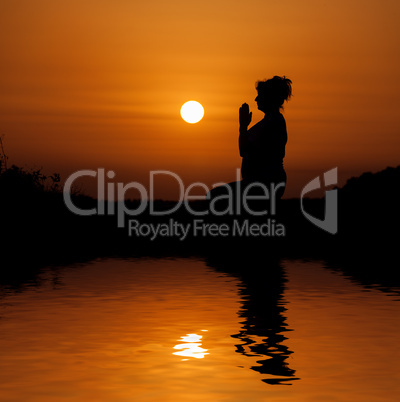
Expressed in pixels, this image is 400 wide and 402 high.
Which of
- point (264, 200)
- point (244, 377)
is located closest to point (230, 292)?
point (264, 200)

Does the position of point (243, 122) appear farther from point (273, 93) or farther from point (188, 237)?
point (188, 237)

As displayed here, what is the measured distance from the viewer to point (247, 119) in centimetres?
1214

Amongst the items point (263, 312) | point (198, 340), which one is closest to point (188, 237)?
point (263, 312)

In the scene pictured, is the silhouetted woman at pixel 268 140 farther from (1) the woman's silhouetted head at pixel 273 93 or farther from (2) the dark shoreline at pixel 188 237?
(2) the dark shoreline at pixel 188 237

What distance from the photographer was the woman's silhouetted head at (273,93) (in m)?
12.7

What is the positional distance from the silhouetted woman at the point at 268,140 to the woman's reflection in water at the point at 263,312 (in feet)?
4.47

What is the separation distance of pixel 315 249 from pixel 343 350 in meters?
10.4

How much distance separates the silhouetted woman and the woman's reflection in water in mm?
1362

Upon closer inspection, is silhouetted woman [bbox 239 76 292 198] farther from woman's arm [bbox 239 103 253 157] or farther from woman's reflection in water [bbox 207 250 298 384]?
woman's reflection in water [bbox 207 250 298 384]

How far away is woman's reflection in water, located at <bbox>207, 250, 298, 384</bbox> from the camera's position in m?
7.01

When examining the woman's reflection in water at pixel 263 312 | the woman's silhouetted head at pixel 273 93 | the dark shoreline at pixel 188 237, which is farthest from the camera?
the dark shoreline at pixel 188 237

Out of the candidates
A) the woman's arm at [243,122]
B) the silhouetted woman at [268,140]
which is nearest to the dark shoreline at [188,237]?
the silhouetted woman at [268,140]

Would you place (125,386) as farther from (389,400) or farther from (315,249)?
(315,249)

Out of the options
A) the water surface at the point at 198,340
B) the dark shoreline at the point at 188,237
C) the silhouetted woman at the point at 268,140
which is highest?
the silhouetted woman at the point at 268,140
